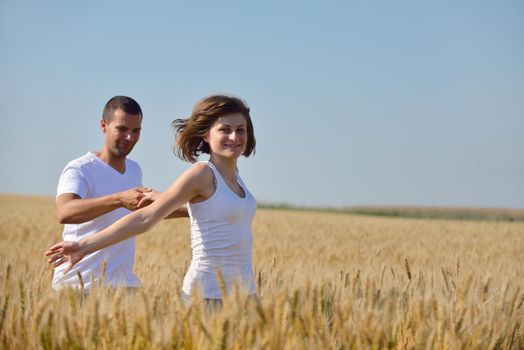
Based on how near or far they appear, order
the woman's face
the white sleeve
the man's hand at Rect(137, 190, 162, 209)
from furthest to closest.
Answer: the white sleeve, the man's hand at Rect(137, 190, 162, 209), the woman's face

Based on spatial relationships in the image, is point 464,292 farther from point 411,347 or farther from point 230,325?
point 230,325

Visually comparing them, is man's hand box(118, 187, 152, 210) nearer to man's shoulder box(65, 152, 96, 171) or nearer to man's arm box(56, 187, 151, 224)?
man's arm box(56, 187, 151, 224)

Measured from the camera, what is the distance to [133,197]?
9.09 ft

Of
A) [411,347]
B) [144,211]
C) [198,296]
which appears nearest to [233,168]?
[144,211]

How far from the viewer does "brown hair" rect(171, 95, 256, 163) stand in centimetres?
261

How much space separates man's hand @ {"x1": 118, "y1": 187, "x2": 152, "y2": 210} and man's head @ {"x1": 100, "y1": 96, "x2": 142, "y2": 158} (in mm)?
510

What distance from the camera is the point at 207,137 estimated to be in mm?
2688

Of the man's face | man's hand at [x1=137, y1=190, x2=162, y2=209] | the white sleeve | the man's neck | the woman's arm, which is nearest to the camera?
the woman's arm

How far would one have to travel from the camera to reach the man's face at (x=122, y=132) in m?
3.19

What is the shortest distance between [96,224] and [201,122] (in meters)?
0.96

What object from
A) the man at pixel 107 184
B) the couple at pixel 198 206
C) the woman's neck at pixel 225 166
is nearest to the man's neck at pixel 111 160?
the man at pixel 107 184

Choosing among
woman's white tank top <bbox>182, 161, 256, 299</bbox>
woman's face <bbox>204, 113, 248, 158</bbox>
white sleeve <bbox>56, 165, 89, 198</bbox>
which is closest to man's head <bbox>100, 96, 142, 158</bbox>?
white sleeve <bbox>56, 165, 89, 198</bbox>

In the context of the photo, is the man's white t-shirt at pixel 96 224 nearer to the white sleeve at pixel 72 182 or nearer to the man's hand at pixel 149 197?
the white sleeve at pixel 72 182

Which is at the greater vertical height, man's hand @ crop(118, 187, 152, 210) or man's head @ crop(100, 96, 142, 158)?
man's head @ crop(100, 96, 142, 158)
